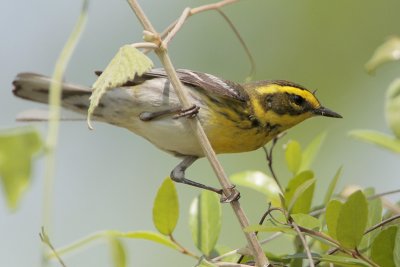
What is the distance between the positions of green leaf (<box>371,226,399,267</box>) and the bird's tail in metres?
1.49

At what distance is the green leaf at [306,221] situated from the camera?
1.54 meters

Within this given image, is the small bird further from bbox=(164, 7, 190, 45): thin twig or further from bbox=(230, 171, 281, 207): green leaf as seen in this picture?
bbox=(164, 7, 190, 45): thin twig

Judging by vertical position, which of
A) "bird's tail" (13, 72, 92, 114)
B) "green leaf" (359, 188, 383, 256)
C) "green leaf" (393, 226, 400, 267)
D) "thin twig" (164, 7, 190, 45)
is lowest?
"green leaf" (393, 226, 400, 267)

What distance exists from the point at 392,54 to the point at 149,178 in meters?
3.09

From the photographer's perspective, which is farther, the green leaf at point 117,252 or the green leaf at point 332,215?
the green leaf at point 332,215

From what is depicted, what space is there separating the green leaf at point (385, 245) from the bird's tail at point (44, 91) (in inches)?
58.7

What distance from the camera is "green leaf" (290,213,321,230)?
1.54 m

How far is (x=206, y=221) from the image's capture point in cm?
194

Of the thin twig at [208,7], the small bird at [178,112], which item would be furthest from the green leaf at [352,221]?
the small bird at [178,112]

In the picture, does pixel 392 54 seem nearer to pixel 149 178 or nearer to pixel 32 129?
pixel 32 129

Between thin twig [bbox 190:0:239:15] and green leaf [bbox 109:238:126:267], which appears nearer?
green leaf [bbox 109:238:126:267]

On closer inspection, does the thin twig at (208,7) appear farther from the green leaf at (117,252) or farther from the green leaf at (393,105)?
the green leaf at (117,252)

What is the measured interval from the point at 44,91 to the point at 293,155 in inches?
39.6

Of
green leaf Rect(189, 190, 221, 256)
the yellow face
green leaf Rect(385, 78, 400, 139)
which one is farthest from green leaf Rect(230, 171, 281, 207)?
the yellow face
